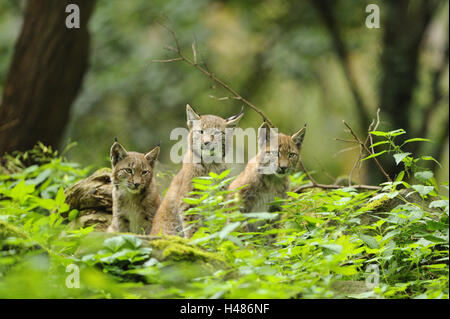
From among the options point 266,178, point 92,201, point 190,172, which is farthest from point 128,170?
point 266,178

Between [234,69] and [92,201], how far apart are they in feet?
24.4

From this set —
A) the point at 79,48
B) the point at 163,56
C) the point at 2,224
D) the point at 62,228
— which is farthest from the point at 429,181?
the point at 163,56

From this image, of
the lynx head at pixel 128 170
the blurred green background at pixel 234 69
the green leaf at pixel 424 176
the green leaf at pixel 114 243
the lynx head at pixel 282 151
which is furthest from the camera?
the blurred green background at pixel 234 69

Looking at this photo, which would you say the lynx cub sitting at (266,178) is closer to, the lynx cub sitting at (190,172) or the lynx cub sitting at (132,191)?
the lynx cub sitting at (190,172)

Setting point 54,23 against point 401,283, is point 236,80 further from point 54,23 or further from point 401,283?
point 401,283

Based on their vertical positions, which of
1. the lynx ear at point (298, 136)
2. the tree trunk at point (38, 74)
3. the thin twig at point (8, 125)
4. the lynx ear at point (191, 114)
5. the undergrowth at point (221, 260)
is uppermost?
the tree trunk at point (38, 74)

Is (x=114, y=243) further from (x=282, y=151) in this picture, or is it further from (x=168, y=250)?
(x=282, y=151)

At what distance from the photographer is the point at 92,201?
712cm

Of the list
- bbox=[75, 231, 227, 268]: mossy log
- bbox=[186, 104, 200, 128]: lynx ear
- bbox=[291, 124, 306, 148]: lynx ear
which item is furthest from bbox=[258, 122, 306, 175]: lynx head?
bbox=[75, 231, 227, 268]: mossy log

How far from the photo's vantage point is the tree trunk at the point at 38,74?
9500 mm

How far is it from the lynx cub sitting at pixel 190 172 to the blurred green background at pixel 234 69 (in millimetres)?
5398

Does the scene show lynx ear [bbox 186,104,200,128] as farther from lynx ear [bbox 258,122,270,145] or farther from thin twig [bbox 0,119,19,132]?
thin twig [bbox 0,119,19,132]

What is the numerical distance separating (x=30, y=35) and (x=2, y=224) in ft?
20.0

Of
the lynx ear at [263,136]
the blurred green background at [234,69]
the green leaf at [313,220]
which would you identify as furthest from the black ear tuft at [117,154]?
the blurred green background at [234,69]
